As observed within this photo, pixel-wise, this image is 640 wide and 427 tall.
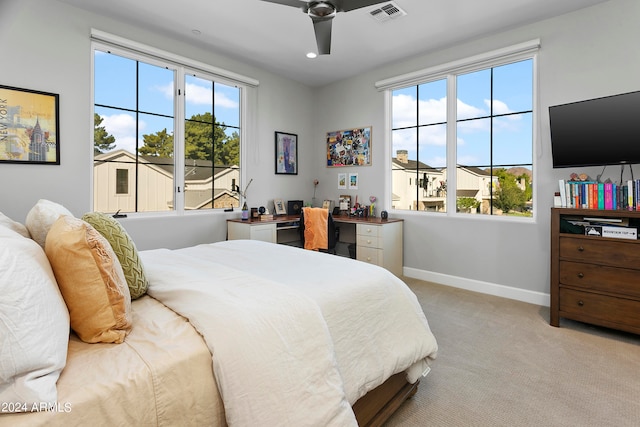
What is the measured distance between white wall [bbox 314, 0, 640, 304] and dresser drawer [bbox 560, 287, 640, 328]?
59 centimetres

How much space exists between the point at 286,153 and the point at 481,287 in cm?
313

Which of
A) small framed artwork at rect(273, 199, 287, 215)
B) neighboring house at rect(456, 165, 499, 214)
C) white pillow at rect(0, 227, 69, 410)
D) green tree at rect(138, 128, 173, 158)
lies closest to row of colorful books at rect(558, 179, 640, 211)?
neighboring house at rect(456, 165, 499, 214)

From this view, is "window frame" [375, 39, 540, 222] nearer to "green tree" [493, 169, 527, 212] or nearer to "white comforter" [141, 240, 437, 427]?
"green tree" [493, 169, 527, 212]

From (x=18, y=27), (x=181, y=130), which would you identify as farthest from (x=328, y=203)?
(x=18, y=27)

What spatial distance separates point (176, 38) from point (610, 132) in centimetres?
421

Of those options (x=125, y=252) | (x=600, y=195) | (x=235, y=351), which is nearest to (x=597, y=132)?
(x=600, y=195)

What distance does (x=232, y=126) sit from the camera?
4277mm

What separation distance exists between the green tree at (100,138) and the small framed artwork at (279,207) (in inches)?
82.7

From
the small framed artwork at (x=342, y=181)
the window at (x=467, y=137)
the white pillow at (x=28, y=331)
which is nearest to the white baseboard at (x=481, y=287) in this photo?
the window at (x=467, y=137)

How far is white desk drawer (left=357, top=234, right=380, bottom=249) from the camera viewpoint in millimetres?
3914

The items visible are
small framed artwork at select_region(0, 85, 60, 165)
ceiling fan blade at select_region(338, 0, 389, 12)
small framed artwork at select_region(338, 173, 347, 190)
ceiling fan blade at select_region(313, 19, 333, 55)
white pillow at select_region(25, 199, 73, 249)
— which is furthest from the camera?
small framed artwork at select_region(338, 173, 347, 190)

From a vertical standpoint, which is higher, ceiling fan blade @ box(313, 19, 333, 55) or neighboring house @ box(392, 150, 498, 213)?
ceiling fan blade @ box(313, 19, 333, 55)

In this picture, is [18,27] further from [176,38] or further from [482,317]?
[482,317]

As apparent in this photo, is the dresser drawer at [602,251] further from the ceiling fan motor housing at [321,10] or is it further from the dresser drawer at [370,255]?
the ceiling fan motor housing at [321,10]
